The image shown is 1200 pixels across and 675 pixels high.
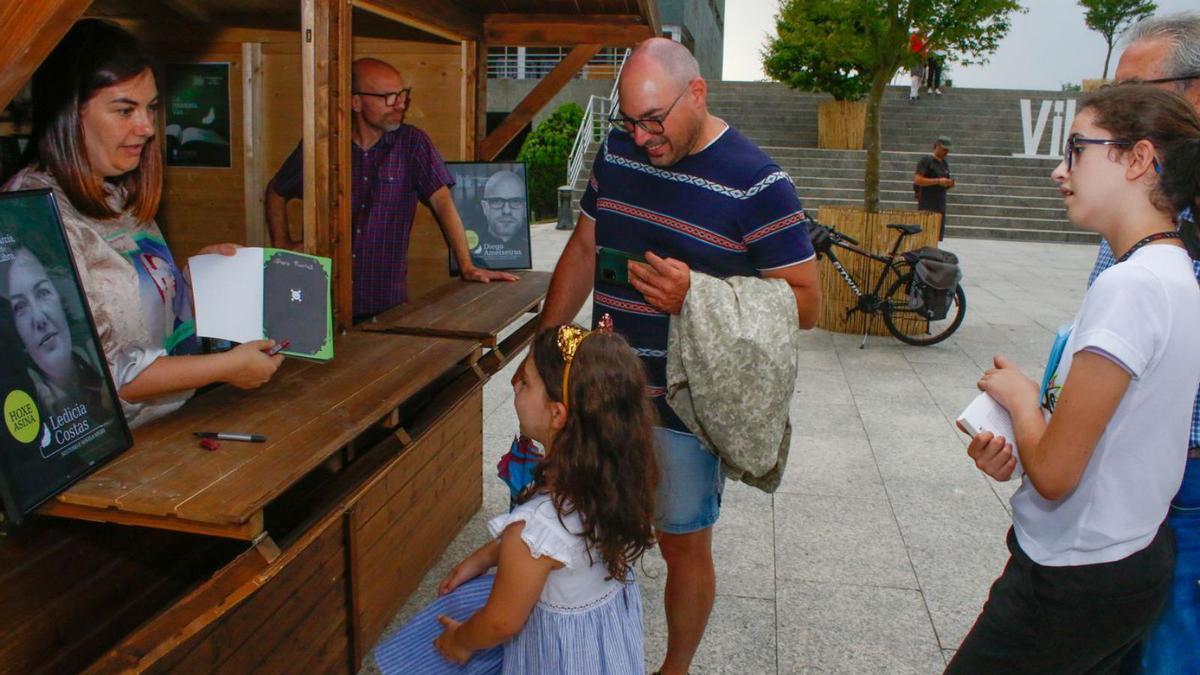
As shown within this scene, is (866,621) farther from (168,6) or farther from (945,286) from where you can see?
(945,286)

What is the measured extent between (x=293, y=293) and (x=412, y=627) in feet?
2.91

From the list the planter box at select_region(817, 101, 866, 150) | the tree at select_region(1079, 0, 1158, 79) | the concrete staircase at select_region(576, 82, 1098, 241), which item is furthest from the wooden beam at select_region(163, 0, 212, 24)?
the tree at select_region(1079, 0, 1158, 79)

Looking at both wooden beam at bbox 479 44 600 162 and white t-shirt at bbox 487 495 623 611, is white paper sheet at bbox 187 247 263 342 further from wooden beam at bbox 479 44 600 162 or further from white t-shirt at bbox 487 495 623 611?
wooden beam at bbox 479 44 600 162

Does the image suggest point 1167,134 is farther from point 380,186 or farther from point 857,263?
point 857,263

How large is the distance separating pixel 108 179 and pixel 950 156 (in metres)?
21.2

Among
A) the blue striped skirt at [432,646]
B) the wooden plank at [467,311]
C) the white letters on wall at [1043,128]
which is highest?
the white letters on wall at [1043,128]

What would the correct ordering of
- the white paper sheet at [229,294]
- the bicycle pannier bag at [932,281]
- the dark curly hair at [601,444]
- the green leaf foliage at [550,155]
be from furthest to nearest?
1. the green leaf foliage at [550,155]
2. the bicycle pannier bag at [932,281]
3. the white paper sheet at [229,294]
4. the dark curly hair at [601,444]

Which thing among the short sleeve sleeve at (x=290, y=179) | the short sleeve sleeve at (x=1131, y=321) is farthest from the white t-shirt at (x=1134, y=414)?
the short sleeve sleeve at (x=290, y=179)

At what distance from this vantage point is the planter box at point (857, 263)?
8.20m

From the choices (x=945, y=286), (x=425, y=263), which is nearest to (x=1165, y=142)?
(x=425, y=263)

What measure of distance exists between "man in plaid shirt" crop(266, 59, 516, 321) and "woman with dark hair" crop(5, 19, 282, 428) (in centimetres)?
167

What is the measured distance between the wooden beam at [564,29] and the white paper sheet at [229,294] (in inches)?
119

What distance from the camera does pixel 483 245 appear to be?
15.1ft

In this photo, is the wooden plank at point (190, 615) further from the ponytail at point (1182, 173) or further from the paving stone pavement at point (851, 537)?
the ponytail at point (1182, 173)
